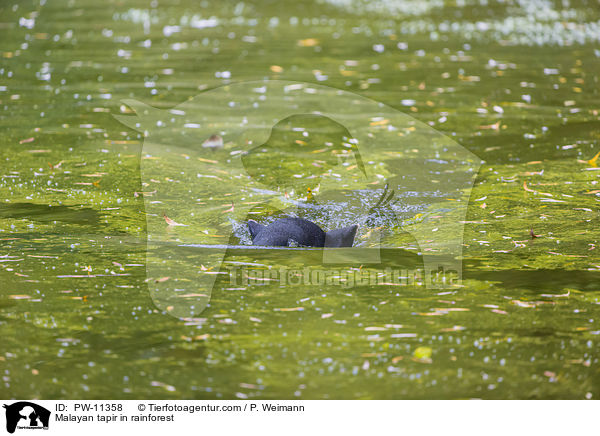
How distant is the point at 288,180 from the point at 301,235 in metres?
1.37

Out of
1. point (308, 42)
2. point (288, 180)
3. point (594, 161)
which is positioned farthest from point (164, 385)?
point (308, 42)

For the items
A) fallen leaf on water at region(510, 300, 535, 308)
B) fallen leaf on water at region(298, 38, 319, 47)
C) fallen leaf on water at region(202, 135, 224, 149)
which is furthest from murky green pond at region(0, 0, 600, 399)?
fallen leaf on water at region(298, 38, 319, 47)

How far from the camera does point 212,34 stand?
434 inches

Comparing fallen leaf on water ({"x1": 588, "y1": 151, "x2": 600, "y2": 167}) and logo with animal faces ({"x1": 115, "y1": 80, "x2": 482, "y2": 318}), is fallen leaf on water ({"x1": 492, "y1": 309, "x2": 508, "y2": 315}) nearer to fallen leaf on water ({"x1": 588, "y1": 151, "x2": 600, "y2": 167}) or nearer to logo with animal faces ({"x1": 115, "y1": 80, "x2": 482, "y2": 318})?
logo with animal faces ({"x1": 115, "y1": 80, "x2": 482, "y2": 318})

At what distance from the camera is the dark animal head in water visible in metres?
4.20

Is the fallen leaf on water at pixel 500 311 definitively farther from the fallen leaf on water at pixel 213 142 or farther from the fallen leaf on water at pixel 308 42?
the fallen leaf on water at pixel 308 42

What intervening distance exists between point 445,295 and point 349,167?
2255 mm

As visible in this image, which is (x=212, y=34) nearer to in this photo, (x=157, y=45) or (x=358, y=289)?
(x=157, y=45)

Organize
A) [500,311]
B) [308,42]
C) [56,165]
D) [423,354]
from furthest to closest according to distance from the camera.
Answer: [308,42] < [56,165] < [500,311] < [423,354]

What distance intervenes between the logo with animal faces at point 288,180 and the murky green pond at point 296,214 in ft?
0.07

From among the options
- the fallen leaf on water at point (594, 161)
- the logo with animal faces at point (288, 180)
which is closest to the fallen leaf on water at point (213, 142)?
the logo with animal faces at point (288, 180)

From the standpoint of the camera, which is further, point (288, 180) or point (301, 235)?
point (288, 180)

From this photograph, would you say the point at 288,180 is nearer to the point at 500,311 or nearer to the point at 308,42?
the point at 500,311
